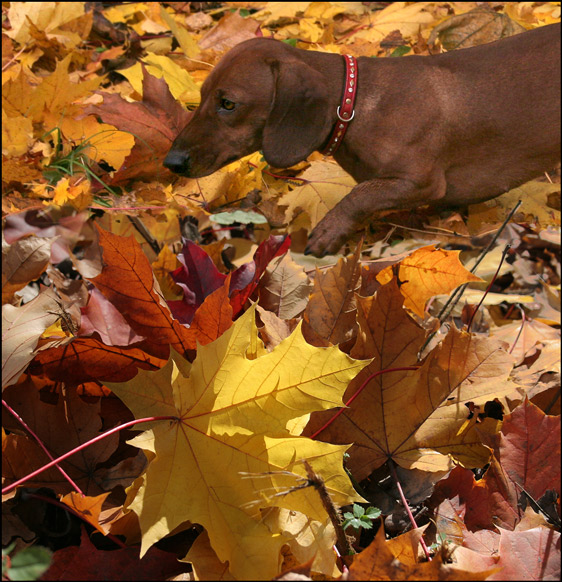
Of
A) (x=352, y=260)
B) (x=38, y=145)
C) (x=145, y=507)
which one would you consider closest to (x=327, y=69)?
(x=352, y=260)

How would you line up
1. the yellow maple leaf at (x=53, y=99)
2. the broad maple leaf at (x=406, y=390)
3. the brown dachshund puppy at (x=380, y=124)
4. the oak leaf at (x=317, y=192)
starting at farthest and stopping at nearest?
the yellow maple leaf at (x=53, y=99) < the oak leaf at (x=317, y=192) < the brown dachshund puppy at (x=380, y=124) < the broad maple leaf at (x=406, y=390)

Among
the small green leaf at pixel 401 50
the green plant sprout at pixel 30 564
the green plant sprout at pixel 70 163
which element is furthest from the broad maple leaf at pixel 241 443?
the small green leaf at pixel 401 50

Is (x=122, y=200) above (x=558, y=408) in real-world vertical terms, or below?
above

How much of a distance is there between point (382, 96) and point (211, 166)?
0.23 meters

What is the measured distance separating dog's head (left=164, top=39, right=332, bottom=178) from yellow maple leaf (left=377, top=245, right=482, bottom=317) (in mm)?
195

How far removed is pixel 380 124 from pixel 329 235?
175 mm

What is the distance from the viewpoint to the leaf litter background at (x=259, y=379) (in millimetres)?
402

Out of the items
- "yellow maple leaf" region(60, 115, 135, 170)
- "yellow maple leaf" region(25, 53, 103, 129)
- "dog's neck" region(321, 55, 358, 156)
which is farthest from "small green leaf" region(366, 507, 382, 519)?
"yellow maple leaf" region(25, 53, 103, 129)

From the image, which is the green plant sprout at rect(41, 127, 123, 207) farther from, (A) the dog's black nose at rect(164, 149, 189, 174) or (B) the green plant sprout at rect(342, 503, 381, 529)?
(B) the green plant sprout at rect(342, 503, 381, 529)

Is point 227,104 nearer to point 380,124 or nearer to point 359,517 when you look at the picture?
point 380,124

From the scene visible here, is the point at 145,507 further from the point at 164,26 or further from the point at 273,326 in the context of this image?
the point at 164,26

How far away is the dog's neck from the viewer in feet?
2.36

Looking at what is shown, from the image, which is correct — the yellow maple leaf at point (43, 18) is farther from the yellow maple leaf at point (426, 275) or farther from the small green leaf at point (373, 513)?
the small green leaf at point (373, 513)

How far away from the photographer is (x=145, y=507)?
15.1 inches
